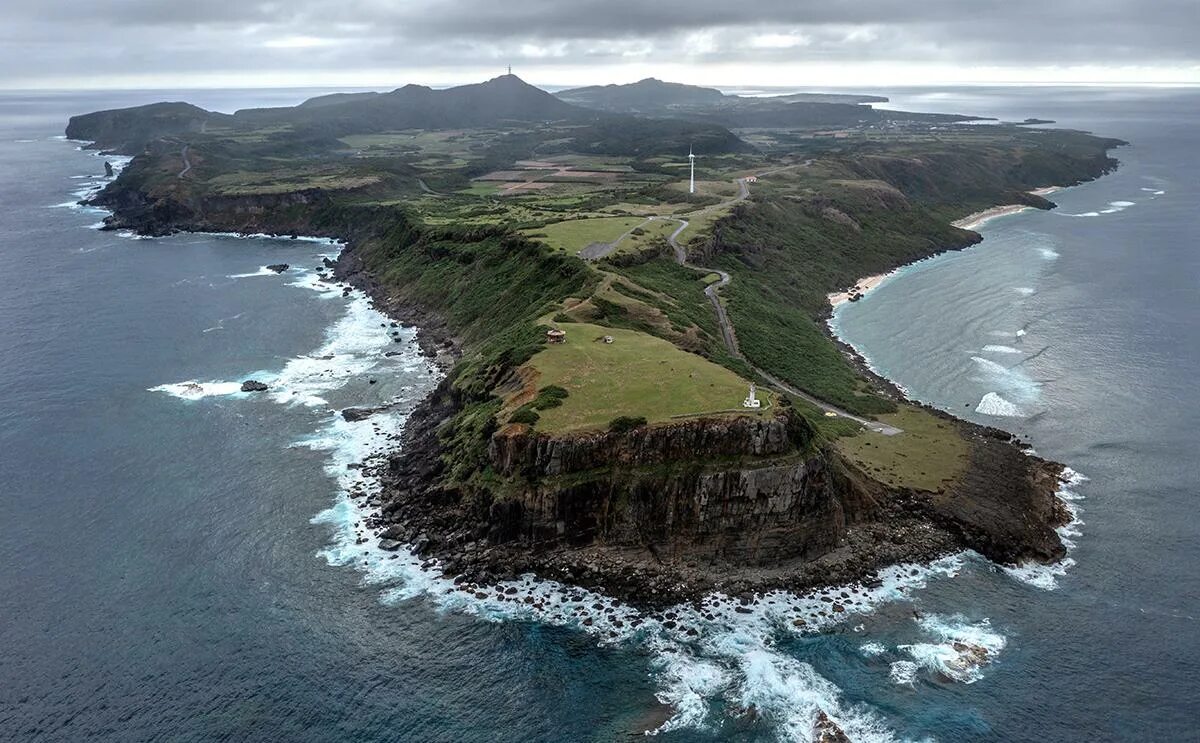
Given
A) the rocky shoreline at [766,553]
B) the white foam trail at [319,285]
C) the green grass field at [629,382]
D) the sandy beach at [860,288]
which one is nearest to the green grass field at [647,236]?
the sandy beach at [860,288]

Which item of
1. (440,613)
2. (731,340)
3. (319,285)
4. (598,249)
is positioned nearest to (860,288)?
(598,249)

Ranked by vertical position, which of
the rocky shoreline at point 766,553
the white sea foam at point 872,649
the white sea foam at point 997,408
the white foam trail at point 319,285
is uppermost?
the white foam trail at point 319,285

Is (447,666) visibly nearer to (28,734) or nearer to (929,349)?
(28,734)

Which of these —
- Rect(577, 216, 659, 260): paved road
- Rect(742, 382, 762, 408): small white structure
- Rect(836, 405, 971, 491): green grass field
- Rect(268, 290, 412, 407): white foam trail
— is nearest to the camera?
Rect(742, 382, 762, 408): small white structure

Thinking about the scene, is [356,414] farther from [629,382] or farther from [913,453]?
[913,453]

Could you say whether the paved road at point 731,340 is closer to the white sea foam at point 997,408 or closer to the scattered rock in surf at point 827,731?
the white sea foam at point 997,408

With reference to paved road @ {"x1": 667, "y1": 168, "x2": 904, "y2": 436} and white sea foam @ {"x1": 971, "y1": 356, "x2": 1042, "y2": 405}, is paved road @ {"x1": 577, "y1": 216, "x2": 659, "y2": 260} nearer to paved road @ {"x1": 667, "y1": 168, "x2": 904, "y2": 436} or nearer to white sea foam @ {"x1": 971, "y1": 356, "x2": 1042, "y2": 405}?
paved road @ {"x1": 667, "y1": 168, "x2": 904, "y2": 436}

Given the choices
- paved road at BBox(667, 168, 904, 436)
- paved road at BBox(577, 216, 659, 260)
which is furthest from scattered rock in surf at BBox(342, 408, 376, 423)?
paved road at BBox(667, 168, 904, 436)
